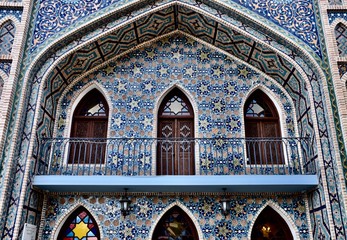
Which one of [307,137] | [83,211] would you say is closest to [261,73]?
[307,137]

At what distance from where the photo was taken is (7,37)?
274 inches

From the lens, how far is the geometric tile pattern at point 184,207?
6684mm

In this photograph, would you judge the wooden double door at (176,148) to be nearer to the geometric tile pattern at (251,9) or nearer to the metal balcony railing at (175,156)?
the metal balcony railing at (175,156)

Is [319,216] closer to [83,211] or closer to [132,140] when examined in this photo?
[132,140]

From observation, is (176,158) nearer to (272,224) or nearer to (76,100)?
(272,224)

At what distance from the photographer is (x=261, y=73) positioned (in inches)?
311

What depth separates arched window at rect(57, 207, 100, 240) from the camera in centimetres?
679

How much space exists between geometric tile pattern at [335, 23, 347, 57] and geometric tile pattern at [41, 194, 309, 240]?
3123 mm

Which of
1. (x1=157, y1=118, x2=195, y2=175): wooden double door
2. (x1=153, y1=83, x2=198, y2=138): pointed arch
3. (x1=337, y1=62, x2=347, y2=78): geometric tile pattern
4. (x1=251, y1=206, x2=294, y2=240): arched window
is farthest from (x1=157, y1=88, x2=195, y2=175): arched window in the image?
(x1=337, y1=62, x2=347, y2=78): geometric tile pattern

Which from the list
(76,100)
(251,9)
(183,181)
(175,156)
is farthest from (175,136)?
(251,9)

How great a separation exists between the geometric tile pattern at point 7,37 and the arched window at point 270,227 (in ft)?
20.1

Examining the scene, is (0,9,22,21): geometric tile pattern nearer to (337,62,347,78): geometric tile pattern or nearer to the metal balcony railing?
the metal balcony railing

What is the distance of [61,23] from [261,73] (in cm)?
461

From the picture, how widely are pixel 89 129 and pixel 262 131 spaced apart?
390 cm
